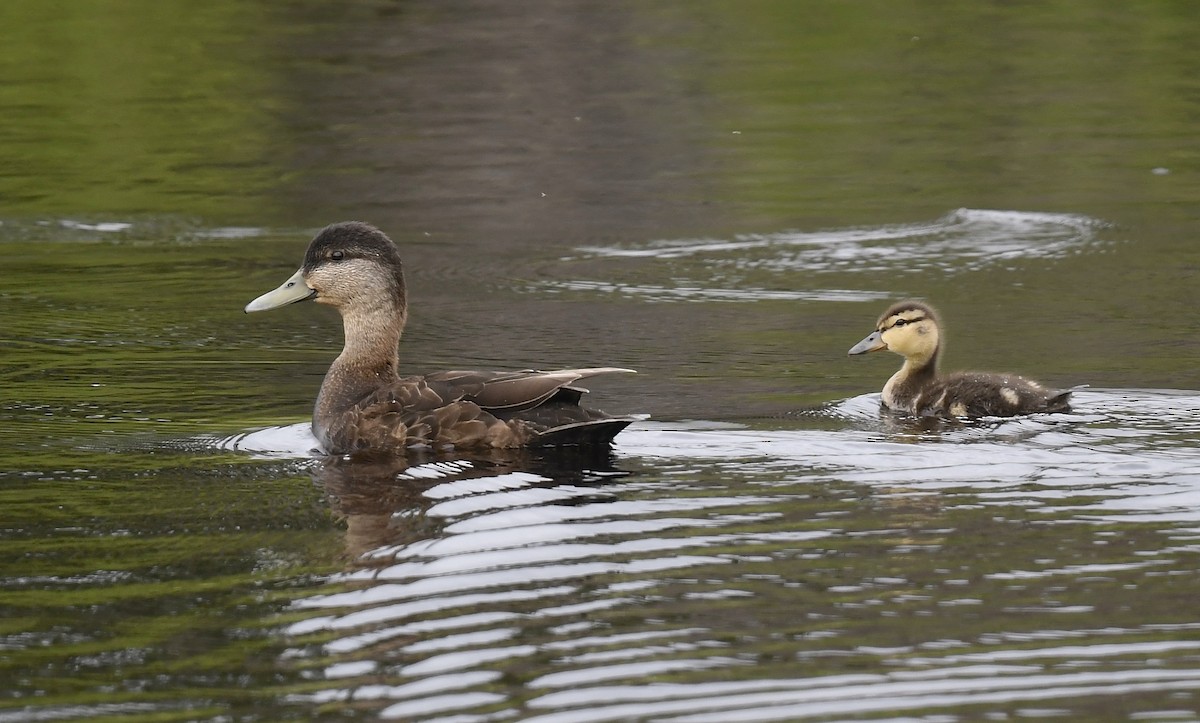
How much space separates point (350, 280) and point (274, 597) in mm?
3348

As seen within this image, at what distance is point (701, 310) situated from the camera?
1228cm

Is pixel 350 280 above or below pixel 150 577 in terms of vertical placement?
above

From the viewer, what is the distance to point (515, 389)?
8.42 meters

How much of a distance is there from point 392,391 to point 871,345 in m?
2.76

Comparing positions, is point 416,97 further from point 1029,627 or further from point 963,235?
point 1029,627

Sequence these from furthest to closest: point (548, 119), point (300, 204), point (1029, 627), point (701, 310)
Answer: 1. point (548, 119)
2. point (300, 204)
3. point (701, 310)
4. point (1029, 627)

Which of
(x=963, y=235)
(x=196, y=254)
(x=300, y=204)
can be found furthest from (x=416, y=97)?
(x=963, y=235)

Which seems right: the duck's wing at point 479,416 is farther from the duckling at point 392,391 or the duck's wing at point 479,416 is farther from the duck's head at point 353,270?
the duck's head at point 353,270

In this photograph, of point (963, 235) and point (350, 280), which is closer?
point (350, 280)

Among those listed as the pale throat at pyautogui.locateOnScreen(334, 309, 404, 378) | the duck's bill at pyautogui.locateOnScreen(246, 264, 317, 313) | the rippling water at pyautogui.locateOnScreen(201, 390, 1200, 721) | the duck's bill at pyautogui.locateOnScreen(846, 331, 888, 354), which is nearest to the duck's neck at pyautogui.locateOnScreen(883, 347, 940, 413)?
the duck's bill at pyautogui.locateOnScreen(846, 331, 888, 354)

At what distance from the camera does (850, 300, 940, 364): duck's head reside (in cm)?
998

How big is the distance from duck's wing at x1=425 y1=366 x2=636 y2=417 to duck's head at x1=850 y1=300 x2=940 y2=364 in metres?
2.15

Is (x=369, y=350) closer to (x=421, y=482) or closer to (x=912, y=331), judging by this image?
(x=421, y=482)

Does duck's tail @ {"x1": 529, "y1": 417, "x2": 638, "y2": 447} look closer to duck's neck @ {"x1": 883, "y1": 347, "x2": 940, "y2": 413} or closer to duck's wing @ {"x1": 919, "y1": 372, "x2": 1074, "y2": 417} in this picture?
duck's neck @ {"x1": 883, "y1": 347, "x2": 940, "y2": 413}
